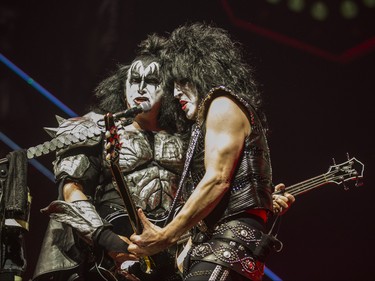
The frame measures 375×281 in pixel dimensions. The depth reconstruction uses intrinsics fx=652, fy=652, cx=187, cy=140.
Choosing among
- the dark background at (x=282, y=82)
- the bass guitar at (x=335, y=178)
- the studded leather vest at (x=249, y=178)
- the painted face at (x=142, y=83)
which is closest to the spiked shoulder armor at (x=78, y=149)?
the painted face at (x=142, y=83)

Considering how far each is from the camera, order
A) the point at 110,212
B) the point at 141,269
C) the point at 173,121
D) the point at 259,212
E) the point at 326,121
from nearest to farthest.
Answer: the point at 259,212
the point at 141,269
the point at 110,212
the point at 173,121
the point at 326,121

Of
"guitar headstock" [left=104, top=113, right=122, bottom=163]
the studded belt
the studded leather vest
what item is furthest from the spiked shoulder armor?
the studded belt

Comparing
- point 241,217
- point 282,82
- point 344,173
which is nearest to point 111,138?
point 241,217

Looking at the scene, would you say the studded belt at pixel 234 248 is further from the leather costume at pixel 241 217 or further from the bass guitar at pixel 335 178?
the bass guitar at pixel 335 178

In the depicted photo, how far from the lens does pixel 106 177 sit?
4488 millimetres

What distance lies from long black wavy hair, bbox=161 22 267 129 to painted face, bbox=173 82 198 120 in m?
0.03

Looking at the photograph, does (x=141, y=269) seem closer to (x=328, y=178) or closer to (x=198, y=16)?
(x=328, y=178)

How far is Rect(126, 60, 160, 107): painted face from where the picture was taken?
4570mm

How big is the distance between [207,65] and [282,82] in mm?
2037

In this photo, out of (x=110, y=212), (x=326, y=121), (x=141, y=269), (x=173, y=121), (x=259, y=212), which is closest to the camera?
(x=259, y=212)

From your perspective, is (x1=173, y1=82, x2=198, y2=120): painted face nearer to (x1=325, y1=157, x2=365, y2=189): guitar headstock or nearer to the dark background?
(x1=325, y1=157, x2=365, y2=189): guitar headstock

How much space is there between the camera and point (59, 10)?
5.38m

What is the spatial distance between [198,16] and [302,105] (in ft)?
3.66

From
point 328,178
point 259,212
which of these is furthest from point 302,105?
point 259,212
